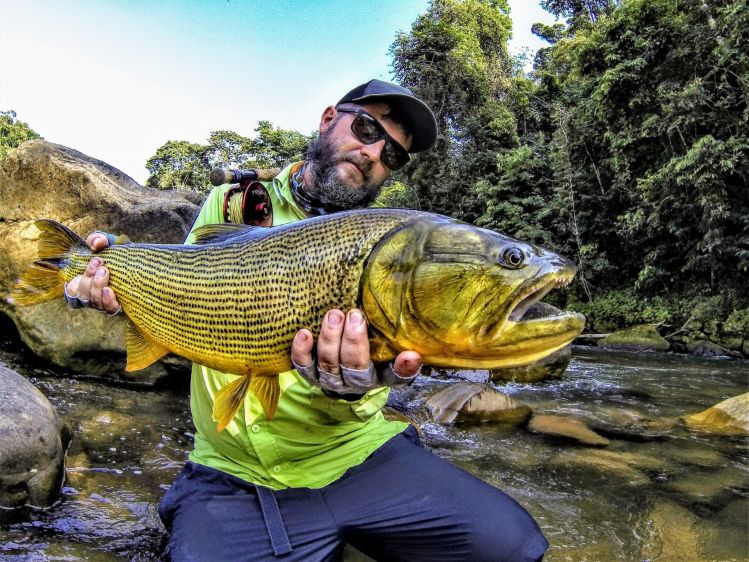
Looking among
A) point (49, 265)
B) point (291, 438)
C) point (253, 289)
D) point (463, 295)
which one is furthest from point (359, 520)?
point (49, 265)

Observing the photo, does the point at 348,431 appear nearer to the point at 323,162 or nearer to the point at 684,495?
the point at 323,162

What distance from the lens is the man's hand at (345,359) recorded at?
1725 millimetres

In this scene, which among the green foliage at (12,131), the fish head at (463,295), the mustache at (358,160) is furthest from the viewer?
the green foliage at (12,131)

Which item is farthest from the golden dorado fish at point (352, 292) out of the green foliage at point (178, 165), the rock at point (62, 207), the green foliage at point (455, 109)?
the green foliage at point (178, 165)

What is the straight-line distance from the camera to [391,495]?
2430mm

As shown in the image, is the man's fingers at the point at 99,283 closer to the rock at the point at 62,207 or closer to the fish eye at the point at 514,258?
the fish eye at the point at 514,258

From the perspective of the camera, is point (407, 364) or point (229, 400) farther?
point (229, 400)

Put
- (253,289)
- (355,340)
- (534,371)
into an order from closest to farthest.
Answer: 1. (355,340)
2. (253,289)
3. (534,371)

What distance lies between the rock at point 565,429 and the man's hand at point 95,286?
4563 millimetres

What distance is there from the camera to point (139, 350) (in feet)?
8.03

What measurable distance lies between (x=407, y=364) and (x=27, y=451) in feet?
8.56

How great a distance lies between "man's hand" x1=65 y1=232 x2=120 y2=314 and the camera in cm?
248

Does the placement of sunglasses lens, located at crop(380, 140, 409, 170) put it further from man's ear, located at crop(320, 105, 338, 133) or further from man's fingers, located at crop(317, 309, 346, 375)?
man's fingers, located at crop(317, 309, 346, 375)

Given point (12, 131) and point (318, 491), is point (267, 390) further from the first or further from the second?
point (12, 131)
